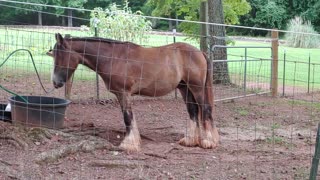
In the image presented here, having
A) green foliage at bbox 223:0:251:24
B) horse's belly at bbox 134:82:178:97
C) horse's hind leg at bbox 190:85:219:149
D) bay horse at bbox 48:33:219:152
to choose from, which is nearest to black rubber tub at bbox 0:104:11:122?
bay horse at bbox 48:33:219:152

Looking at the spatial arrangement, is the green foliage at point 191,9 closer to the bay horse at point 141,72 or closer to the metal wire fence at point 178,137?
the metal wire fence at point 178,137

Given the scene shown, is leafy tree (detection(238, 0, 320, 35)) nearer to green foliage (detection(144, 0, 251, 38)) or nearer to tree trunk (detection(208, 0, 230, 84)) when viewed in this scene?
green foliage (detection(144, 0, 251, 38))

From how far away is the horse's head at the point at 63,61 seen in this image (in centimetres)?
582

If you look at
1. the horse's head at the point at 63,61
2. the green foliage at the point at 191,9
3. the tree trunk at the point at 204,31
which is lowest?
the horse's head at the point at 63,61

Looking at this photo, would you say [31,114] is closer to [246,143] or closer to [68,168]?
[68,168]

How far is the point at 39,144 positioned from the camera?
543 centimetres

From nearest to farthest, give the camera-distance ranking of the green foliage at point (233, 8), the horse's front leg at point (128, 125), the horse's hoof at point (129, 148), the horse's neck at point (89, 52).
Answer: the horse's hoof at point (129, 148)
the horse's front leg at point (128, 125)
the horse's neck at point (89, 52)
the green foliage at point (233, 8)

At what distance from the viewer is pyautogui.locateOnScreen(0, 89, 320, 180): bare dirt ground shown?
190 inches

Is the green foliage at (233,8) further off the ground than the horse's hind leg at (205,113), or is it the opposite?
the green foliage at (233,8)

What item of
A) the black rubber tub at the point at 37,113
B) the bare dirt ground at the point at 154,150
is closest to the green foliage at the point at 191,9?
the bare dirt ground at the point at 154,150

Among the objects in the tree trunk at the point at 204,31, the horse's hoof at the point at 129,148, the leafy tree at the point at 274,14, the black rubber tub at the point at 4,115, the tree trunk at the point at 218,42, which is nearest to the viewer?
the horse's hoof at the point at 129,148

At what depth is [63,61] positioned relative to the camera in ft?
19.3

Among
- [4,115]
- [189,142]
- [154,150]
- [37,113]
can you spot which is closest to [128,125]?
[154,150]

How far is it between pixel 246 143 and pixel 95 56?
2.38 meters
